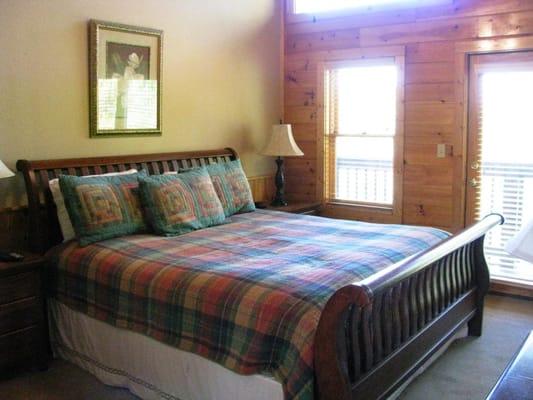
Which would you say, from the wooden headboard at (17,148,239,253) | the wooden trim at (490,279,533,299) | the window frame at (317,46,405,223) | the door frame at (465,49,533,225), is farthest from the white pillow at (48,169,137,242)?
the wooden trim at (490,279,533,299)

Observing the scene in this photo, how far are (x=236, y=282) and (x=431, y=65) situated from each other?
2.98 m

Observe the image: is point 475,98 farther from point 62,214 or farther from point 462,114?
point 62,214

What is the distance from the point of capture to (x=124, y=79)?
4.23 metres

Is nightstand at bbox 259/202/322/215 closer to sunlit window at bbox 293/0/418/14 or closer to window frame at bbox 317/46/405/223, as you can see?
window frame at bbox 317/46/405/223

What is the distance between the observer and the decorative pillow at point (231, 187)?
4.36 m

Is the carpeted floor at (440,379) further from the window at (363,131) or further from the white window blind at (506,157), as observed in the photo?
the window at (363,131)

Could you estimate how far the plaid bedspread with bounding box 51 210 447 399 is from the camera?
8.00 feet

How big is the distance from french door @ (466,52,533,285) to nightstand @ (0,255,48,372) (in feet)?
10.9

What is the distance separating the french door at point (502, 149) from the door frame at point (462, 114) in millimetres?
31

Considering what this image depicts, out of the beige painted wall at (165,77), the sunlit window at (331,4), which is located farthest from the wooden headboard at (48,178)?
the sunlit window at (331,4)

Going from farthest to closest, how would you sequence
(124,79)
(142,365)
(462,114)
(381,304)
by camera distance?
1. (462,114)
2. (124,79)
3. (142,365)
4. (381,304)

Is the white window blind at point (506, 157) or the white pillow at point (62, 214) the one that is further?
the white window blind at point (506, 157)

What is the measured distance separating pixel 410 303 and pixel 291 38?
11.2 ft

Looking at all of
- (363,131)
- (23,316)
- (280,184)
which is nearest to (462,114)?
(363,131)
